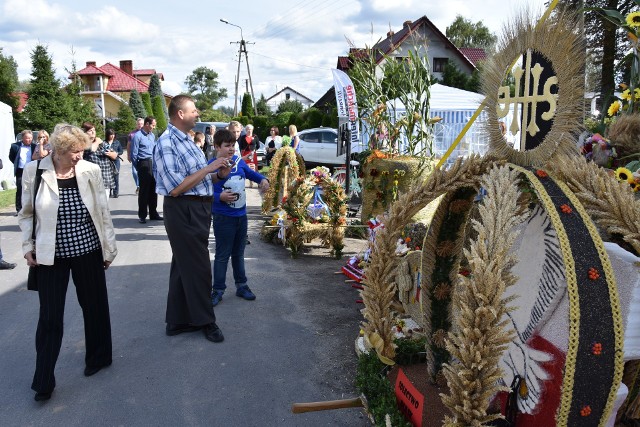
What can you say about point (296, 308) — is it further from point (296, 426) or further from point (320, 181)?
point (320, 181)

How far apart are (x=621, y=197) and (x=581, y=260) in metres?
0.32

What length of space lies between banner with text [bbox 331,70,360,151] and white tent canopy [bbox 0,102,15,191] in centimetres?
1056

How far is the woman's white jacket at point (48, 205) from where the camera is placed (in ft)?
10.9

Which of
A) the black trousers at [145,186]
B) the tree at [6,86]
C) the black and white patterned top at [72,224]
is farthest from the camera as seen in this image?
the tree at [6,86]

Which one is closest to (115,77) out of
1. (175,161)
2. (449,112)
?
(449,112)

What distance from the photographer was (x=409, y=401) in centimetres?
229

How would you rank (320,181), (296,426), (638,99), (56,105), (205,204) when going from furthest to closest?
(56,105), (320,181), (205,204), (296,426), (638,99)

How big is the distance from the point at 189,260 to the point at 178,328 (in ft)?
2.36

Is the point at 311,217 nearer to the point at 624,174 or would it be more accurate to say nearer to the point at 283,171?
the point at 283,171

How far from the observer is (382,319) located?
2.25 meters

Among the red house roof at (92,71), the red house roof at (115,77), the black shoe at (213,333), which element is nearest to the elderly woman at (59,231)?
the black shoe at (213,333)

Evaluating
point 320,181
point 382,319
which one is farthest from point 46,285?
point 320,181

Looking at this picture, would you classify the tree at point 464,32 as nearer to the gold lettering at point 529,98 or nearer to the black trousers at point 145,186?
the black trousers at point 145,186

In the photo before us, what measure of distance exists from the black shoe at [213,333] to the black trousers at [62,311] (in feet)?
2.64
